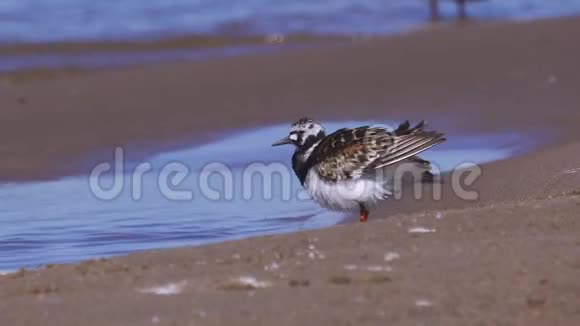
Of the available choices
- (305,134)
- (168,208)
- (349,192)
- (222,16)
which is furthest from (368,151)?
(222,16)

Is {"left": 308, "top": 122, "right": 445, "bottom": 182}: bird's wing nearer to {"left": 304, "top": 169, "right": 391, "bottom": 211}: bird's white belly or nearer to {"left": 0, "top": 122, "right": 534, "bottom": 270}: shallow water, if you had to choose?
{"left": 304, "top": 169, "right": 391, "bottom": 211}: bird's white belly

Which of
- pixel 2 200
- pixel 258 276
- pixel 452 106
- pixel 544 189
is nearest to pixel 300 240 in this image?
pixel 258 276

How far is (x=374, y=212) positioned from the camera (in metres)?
7.25

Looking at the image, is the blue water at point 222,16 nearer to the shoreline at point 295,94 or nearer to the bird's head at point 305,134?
the shoreline at point 295,94

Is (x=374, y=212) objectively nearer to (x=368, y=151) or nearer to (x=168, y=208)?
(x=368, y=151)

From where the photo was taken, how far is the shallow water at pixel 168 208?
6.62 metres

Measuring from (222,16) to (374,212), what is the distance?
9920mm

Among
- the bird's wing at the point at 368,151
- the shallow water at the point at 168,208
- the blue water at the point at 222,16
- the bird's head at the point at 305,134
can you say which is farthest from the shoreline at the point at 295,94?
the blue water at the point at 222,16

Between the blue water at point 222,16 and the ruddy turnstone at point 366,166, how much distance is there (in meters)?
9.13

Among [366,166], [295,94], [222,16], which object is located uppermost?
[222,16]

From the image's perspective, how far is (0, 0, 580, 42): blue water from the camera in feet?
51.9

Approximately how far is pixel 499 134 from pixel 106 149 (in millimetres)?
3004

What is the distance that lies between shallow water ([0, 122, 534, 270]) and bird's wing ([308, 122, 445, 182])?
1.47 feet

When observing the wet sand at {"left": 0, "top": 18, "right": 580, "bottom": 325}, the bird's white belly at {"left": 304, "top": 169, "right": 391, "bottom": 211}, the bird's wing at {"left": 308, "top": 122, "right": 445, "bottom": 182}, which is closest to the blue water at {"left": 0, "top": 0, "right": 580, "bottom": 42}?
the wet sand at {"left": 0, "top": 18, "right": 580, "bottom": 325}
